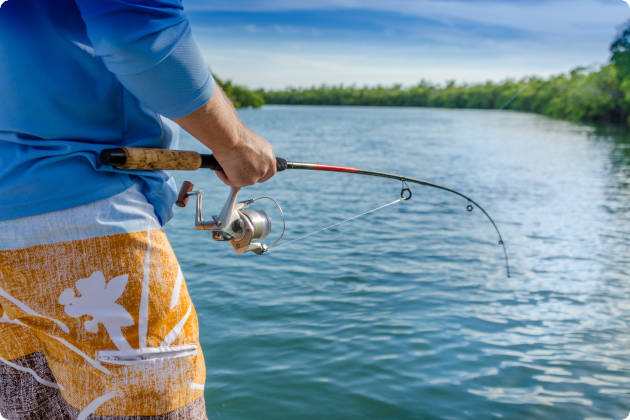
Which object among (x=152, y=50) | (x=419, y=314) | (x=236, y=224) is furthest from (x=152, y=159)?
(x=419, y=314)

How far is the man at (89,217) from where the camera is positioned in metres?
1.19

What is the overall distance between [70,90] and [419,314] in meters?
4.20

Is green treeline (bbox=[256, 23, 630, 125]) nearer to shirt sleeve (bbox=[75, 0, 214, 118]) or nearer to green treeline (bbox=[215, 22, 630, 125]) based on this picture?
green treeline (bbox=[215, 22, 630, 125])

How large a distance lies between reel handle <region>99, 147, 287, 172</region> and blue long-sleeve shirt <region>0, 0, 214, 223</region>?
0.04m

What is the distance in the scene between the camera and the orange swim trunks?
1245 mm

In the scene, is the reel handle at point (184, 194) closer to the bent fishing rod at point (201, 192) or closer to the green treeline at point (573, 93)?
the bent fishing rod at point (201, 192)

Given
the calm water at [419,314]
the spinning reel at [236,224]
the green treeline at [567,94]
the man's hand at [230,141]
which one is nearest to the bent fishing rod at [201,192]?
the spinning reel at [236,224]

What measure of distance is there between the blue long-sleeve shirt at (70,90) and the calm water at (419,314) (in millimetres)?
2567

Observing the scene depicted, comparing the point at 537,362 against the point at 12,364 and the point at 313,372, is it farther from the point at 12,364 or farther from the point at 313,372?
the point at 12,364

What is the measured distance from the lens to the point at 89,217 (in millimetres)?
1249

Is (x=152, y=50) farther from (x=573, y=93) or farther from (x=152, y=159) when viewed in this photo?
(x=573, y=93)

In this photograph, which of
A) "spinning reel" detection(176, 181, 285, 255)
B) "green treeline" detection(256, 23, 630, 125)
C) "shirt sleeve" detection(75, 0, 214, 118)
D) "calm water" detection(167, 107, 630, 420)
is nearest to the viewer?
"shirt sleeve" detection(75, 0, 214, 118)

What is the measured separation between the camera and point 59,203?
1.23 metres

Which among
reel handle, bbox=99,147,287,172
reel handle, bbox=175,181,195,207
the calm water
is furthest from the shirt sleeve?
the calm water
